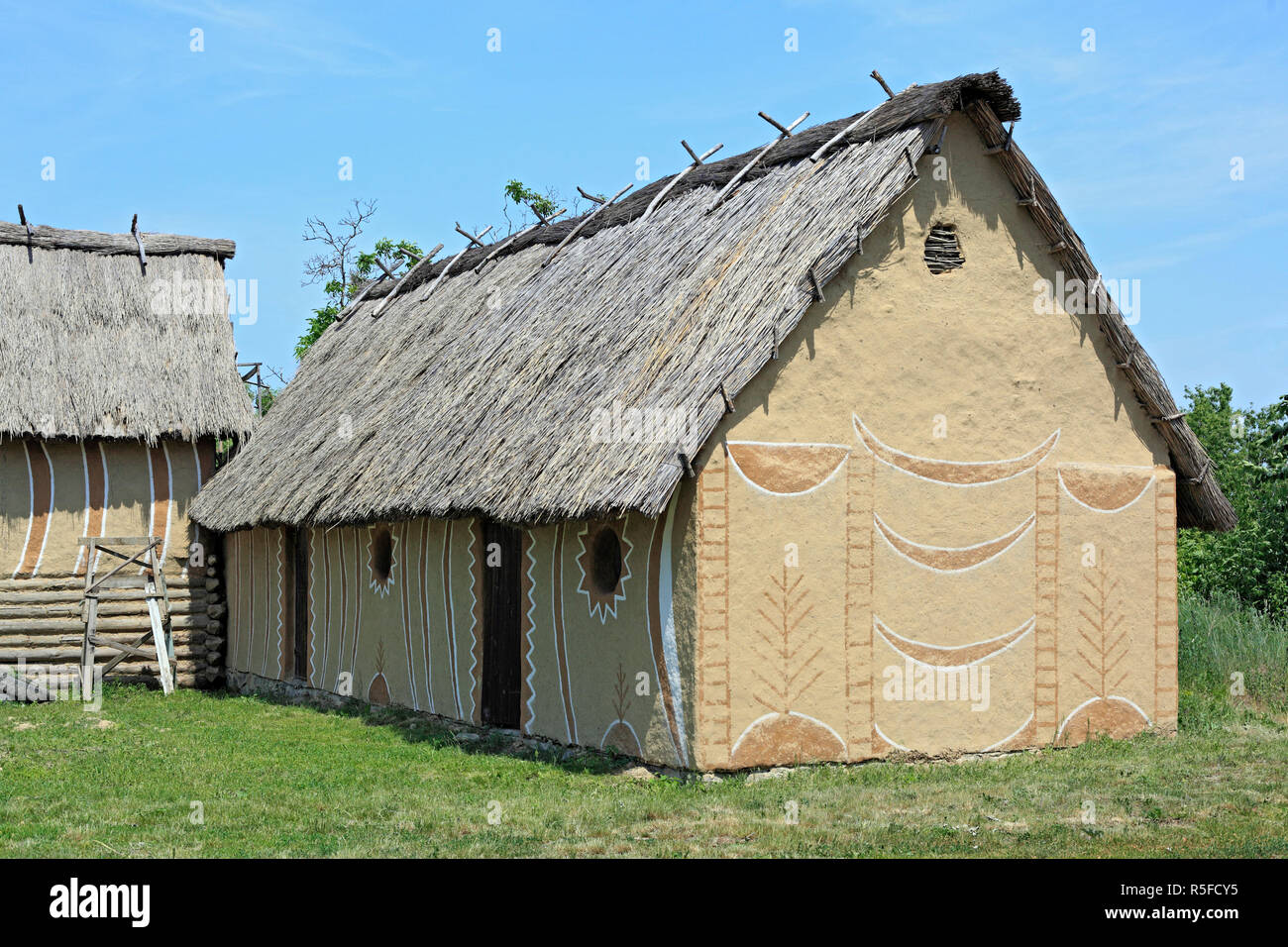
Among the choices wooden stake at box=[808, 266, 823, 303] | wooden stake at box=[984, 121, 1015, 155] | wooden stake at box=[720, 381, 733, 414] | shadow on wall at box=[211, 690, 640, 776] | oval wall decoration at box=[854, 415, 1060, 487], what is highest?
wooden stake at box=[984, 121, 1015, 155]

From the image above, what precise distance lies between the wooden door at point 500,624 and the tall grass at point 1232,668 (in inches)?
252

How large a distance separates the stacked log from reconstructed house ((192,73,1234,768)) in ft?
22.1

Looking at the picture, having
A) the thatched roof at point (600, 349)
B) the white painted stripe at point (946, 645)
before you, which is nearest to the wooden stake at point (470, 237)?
the thatched roof at point (600, 349)

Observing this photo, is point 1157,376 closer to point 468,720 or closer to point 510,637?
point 510,637

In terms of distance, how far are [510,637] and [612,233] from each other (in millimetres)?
5297

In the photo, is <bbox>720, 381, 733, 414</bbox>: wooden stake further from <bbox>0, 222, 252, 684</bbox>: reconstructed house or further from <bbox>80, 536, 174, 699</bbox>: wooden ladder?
<bbox>0, 222, 252, 684</bbox>: reconstructed house

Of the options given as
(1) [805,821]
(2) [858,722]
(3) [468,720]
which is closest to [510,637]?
(3) [468,720]

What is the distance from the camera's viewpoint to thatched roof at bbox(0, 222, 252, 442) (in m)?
18.0

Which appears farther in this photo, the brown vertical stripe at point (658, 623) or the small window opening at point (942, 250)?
the small window opening at point (942, 250)

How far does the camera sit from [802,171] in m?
12.2

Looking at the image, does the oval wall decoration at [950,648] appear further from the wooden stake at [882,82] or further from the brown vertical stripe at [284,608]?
the brown vertical stripe at [284,608]

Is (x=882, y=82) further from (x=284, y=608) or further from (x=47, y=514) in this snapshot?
(x=47, y=514)

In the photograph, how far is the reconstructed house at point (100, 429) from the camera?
58.5 ft

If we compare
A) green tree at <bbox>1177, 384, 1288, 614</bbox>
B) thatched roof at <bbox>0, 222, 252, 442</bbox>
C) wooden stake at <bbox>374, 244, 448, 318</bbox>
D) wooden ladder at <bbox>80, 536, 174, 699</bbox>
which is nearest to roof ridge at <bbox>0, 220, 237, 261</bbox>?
thatched roof at <bbox>0, 222, 252, 442</bbox>
